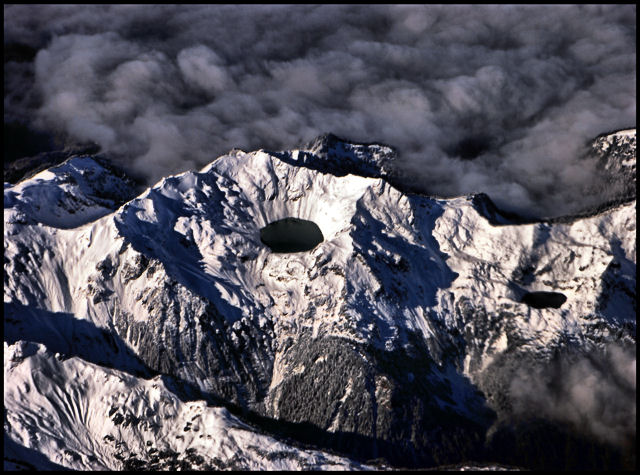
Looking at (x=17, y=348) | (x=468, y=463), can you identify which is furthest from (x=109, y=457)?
(x=468, y=463)

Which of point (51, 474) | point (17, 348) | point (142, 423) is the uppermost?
point (17, 348)

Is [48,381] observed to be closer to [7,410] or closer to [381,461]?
[7,410]

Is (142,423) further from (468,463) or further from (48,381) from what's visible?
(468,463)

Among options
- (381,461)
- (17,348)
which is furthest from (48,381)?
(381,461)

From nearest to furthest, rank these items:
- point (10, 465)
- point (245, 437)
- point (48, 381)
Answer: point (10, 465)
point (245, 437)
point (48, 381)

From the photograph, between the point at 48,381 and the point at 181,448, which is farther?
the point at 48,381

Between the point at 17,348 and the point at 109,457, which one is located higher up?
the point at 17,348

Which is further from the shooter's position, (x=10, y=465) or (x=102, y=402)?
(x=102, y=402)

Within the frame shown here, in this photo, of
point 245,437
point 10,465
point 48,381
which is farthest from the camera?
point 48,381

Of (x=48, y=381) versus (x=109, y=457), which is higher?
(x=48, y=381)
